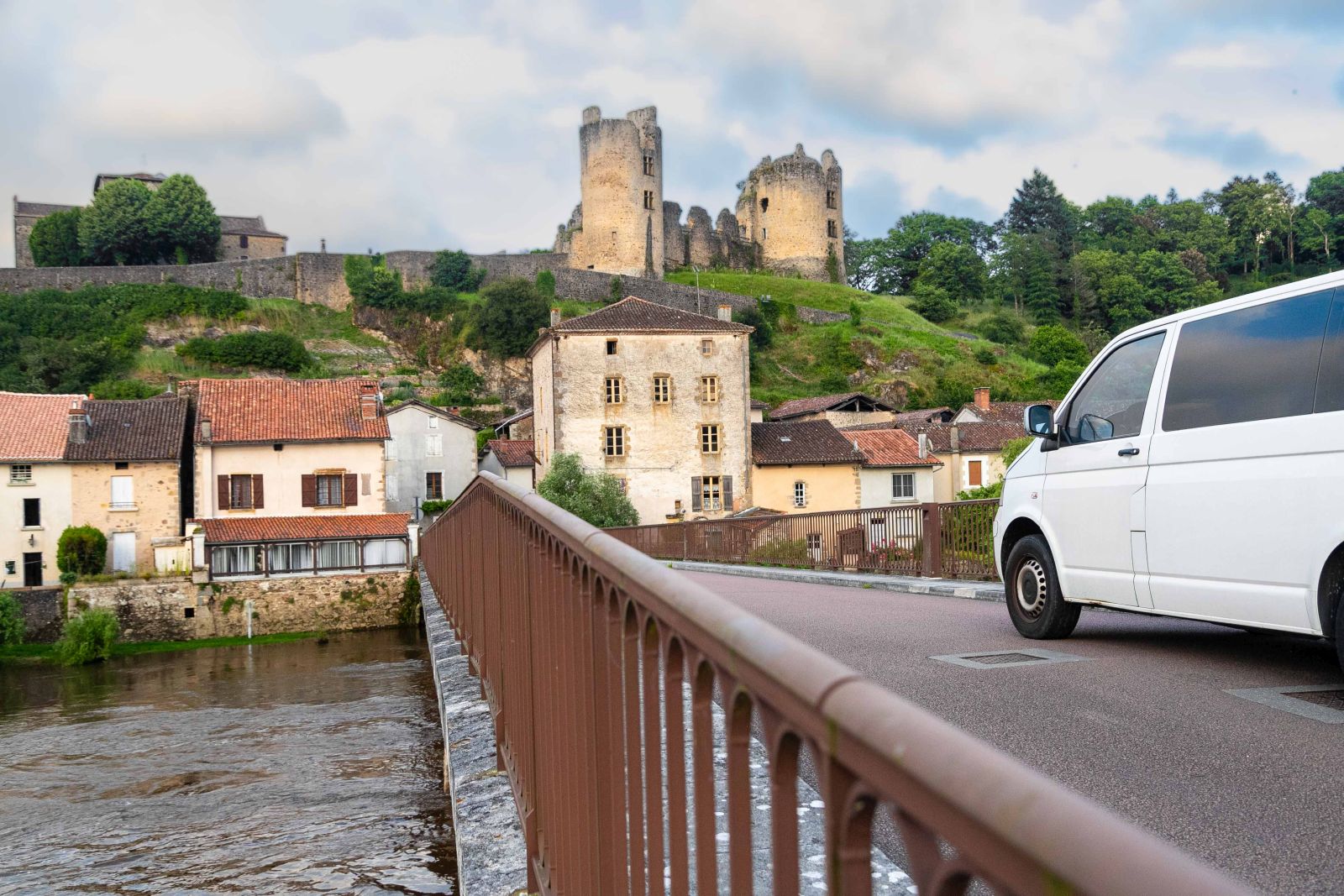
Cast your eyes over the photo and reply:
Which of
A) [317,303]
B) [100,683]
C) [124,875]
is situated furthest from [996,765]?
[317,303]

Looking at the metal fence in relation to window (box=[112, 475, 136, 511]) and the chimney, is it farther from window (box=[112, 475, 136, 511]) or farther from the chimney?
the chimney

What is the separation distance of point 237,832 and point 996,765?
15245mm

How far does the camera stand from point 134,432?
149 feet

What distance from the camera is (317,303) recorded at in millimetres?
87562

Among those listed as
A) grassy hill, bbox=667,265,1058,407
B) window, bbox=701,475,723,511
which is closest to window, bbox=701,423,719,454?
window, bbox=701,475,723,511

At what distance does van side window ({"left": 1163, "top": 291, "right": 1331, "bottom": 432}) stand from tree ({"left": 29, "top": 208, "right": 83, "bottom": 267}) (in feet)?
335

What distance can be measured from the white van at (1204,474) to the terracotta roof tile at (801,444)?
41.1m

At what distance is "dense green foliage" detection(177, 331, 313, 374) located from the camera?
74375mm

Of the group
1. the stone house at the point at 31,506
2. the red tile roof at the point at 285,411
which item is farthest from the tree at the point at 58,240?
the stone house at the point at 31,506

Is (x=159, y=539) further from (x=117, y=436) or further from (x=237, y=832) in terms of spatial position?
(x=237, y=832)

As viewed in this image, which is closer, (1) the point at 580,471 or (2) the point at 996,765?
(2) the point at 996,765

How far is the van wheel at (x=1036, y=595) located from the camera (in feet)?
28.7

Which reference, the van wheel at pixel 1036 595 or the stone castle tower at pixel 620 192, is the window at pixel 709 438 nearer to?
the van wheel at pixel 1036 595

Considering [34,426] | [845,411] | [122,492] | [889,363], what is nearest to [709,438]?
[845,411]
